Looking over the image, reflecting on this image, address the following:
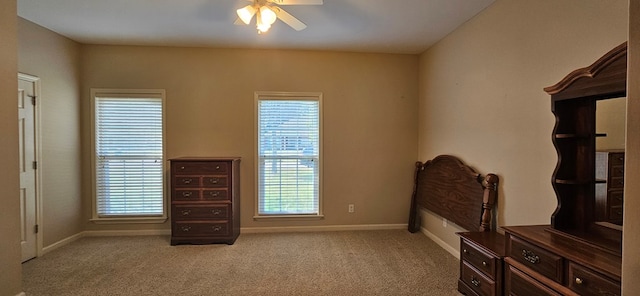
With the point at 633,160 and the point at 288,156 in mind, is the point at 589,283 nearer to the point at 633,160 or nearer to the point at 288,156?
the point at 633,160

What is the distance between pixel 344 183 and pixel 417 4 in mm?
2532

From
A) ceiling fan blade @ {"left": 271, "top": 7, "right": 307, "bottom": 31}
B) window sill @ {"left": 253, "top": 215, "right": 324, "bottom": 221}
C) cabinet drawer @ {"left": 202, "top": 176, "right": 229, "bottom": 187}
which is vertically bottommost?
window sill @ {"left": 253, "top": 215, "right": 324, "bottom": 221}

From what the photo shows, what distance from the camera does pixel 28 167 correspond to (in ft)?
10.8

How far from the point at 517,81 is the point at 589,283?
5.42 ft

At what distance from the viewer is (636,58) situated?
90 cm

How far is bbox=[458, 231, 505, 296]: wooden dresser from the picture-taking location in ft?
7.19

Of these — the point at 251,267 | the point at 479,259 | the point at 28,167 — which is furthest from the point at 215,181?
the point at 479,259

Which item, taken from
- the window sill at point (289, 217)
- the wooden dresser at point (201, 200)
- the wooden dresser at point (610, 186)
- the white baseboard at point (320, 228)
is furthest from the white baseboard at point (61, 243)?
the wooden dresser at point (610, 186)

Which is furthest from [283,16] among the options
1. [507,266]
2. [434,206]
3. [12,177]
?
[434,206]

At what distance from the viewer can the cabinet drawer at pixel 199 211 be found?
374 cm

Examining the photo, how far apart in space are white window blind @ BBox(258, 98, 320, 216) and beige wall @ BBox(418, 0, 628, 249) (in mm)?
1818

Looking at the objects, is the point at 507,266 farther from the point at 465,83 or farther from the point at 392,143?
the point at 392,143

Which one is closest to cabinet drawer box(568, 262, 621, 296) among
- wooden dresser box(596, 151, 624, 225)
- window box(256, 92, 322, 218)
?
wooden dresser box(596, 151, 624, 225)

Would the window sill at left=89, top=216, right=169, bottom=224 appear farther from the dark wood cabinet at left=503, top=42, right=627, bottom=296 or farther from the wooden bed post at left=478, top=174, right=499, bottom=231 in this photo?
the dark wood cabinet at left=503, top=42, right=627, bottom=296
